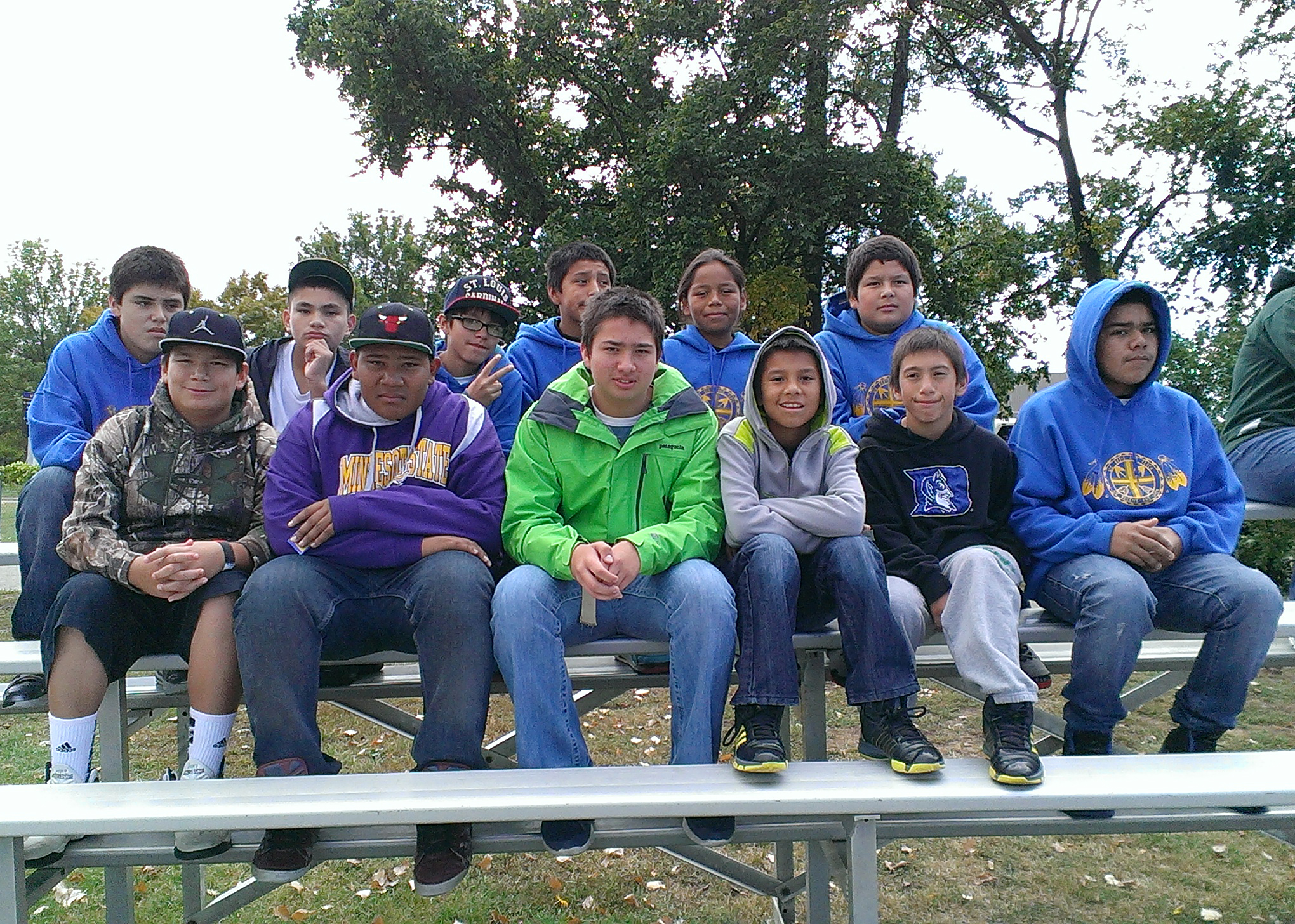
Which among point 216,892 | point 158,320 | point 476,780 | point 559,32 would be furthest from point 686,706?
point 559,32

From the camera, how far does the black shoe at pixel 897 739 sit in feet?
6.90

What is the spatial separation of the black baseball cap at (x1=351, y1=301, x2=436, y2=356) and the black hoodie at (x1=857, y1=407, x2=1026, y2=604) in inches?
56.0

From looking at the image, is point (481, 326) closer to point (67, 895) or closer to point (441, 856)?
point (441, 856)

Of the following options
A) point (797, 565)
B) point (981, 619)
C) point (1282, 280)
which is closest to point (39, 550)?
point (797, 565)

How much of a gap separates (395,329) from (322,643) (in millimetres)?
929

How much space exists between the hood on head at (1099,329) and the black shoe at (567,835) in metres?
2.08

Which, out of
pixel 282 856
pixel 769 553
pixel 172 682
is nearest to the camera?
pixel 282 856

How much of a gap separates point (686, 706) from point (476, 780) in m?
0.55

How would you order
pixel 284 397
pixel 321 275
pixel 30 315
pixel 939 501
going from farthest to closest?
pixel 30 315
pixel 321 275
pixel 284 397
pixel 939 501

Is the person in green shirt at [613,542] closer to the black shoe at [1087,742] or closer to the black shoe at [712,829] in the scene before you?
the black shoe at [712,829]

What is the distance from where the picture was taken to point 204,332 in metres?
2.52

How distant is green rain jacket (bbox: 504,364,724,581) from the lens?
2.50 metres

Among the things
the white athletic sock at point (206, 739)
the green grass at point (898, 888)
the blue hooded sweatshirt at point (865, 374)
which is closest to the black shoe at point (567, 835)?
the white athletic sock at point (206, 739)

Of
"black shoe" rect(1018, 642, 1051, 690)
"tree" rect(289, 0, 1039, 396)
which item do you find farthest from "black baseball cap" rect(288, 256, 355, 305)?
"tree" rect(289, 0, 1039, 396)
